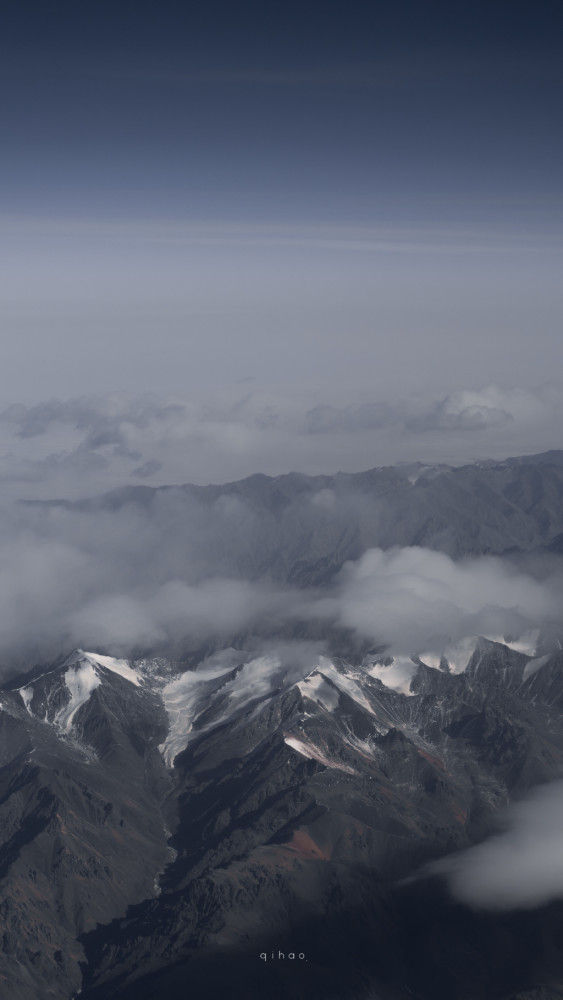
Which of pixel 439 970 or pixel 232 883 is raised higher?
pixel 232 883

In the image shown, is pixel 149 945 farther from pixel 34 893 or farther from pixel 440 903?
pixel 440 903

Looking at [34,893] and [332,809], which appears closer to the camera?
[34,893]

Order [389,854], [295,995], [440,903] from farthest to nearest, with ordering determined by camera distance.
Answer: [389,854] < [440,903] < [295,995]

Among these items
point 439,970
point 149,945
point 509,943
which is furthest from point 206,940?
point 509,943

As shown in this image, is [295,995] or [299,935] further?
[299,935]

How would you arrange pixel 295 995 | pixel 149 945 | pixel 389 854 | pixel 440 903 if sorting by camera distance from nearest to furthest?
pixel 295 995, pixel 149 945, pixel 440 903, pixel 389 854

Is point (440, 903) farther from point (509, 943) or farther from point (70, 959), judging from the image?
point (70, 959)

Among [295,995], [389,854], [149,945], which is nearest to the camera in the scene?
[295,995]

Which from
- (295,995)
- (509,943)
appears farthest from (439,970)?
(295,995)

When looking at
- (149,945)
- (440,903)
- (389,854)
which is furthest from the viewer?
(389,854)
